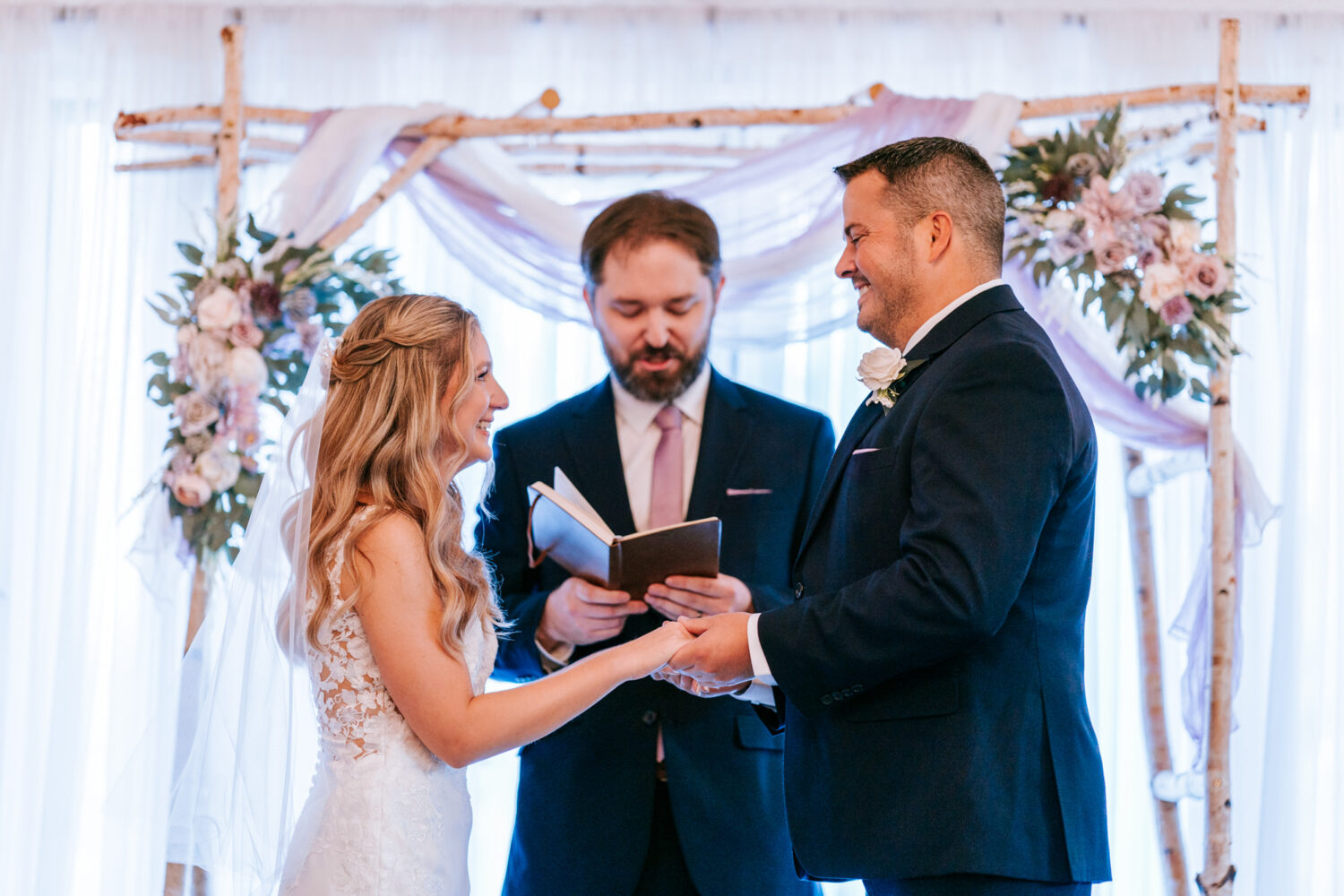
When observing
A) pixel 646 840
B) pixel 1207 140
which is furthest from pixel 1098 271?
pixel 646 840

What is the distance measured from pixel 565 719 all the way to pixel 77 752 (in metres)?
2.96

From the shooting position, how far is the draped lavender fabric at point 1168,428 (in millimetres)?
3691

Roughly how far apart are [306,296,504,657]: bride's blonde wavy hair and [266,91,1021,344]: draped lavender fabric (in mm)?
1585

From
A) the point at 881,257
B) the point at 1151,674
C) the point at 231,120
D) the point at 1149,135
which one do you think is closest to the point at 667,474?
the point at 881,257

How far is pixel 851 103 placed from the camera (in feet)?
12.6

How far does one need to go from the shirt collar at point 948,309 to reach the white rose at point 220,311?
2351 mm

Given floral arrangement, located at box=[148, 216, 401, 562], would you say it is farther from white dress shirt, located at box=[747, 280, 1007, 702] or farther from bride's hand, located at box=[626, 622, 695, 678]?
white dress shirt, located at box=[747, 280, 1007, 702]

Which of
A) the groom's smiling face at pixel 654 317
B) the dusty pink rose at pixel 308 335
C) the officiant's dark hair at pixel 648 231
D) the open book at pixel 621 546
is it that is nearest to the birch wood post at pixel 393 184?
the dusty pink rose at pixel 308 335

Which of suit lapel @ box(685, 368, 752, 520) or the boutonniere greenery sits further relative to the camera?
suit lapel @ box(685, 368, 752, 520)

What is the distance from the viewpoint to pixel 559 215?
387 centimetres

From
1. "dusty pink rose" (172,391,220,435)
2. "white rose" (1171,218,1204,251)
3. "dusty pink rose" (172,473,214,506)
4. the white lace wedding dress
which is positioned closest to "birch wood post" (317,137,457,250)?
"dusty pink rose" (172,391,220,435)

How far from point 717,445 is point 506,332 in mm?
1683

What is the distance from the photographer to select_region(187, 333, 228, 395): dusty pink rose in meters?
3.79

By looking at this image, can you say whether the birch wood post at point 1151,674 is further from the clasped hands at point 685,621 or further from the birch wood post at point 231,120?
the birch wood post at point 231,120
